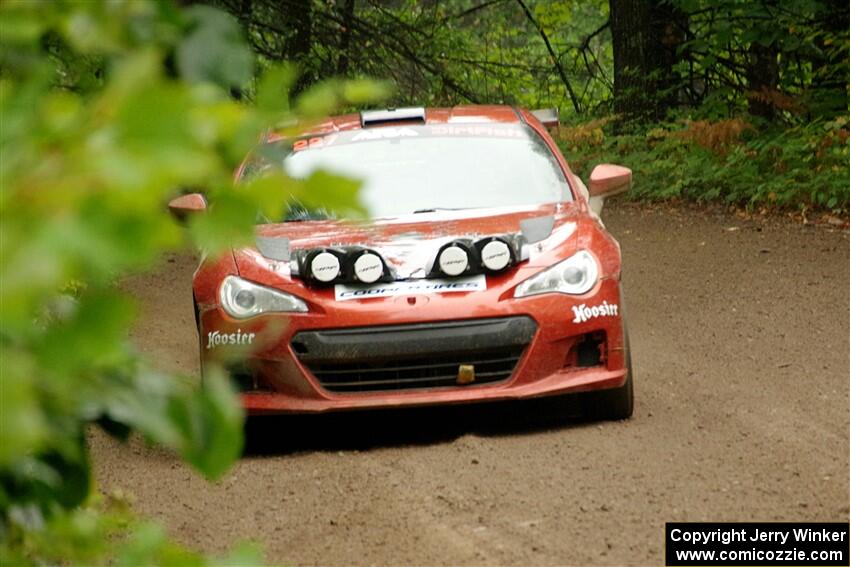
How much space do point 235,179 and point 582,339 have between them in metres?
5.88

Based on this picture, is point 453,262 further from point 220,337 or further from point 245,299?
point 220,337

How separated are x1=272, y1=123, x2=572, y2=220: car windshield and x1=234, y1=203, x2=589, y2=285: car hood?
243 mm

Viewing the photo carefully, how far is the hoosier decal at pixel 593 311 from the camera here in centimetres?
718

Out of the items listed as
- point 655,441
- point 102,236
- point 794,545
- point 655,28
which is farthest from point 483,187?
point 655,28

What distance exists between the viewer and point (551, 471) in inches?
254

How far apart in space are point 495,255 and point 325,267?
0.83 m

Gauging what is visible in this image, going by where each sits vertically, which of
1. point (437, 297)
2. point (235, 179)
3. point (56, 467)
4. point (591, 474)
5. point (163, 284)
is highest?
point (235, 179)

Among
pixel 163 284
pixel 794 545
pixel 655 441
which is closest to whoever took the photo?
pixel 794 545

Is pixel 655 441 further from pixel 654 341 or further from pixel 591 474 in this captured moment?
pixel 654 341

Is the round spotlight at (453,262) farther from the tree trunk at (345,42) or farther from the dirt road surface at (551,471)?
the tree trunk at (345,42)

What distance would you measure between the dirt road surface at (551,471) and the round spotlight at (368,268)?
2.76 ft

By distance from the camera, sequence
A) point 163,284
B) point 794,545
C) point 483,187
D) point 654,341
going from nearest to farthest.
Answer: point 794,545
point 483,187
point 654,341
point 163,284

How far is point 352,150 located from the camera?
8.67 m

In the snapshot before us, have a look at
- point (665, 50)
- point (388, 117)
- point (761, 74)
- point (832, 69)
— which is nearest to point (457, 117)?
point (388, 117)
